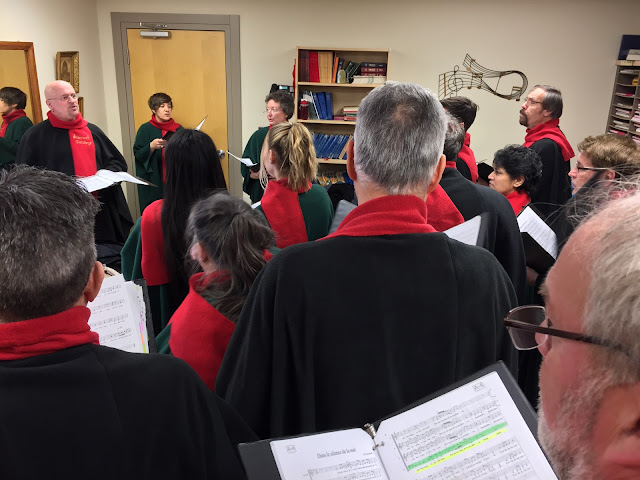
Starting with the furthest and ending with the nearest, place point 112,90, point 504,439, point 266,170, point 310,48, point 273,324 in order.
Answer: point 112,90 → point 310,48 → point 266,170 → point 273,324 → point 504,439

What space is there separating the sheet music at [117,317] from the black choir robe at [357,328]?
15.6 inches

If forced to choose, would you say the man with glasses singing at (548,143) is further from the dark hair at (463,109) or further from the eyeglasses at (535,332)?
the eyeglasses at (535,332)

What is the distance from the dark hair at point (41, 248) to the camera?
889 mm

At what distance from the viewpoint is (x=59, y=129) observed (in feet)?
12.6

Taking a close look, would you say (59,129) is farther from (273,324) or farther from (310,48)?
(273,324)

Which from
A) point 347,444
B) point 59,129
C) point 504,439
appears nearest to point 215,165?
point 347,444

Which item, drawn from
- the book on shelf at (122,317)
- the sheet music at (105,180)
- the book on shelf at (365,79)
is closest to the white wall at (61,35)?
the sheet music at (105,180)

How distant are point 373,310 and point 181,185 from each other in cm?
138

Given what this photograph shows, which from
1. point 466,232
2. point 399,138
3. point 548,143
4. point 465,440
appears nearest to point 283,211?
point 466,232

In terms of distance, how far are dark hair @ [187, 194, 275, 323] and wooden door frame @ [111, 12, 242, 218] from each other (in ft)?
14.8

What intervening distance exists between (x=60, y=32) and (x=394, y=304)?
491 cm

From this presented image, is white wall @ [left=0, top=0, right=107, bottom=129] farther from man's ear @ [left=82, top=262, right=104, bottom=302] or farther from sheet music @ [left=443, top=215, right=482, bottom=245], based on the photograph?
sheet music @ [left=443, top=215, right=482, bottom=245]

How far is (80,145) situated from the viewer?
3.90m

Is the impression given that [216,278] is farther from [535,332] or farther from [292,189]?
[535,332]
